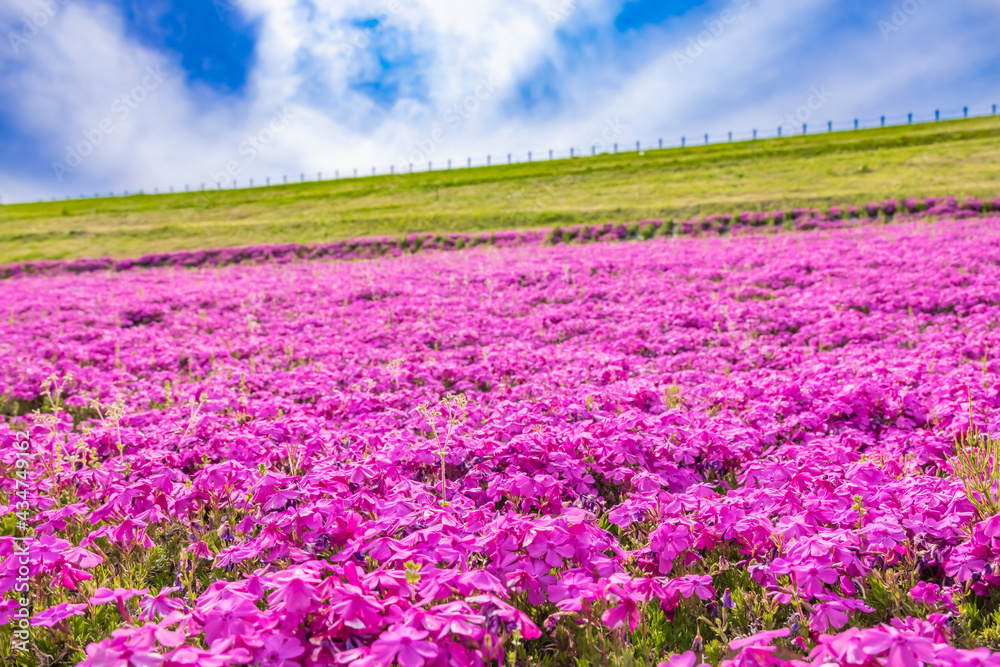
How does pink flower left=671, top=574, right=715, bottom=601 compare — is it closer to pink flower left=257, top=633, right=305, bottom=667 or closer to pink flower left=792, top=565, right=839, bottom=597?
pink flower left=792, top=565, right=839, bottom=597

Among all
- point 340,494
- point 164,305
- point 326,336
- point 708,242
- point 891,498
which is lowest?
point 891,498

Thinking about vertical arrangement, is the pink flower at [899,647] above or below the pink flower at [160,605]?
below

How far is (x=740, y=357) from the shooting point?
351 inches

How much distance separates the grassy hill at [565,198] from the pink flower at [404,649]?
35.8m

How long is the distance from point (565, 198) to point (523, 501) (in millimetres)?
47891

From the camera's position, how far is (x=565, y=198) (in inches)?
1953

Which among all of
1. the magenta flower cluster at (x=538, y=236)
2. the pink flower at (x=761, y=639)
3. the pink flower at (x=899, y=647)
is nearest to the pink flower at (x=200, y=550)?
the pink flower at (x=761, y=639)

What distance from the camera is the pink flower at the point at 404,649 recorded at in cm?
212

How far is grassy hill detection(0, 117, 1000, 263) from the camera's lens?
38.3m

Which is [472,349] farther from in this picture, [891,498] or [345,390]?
[891,498]

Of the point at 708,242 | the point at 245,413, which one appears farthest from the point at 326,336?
the point at 708,242

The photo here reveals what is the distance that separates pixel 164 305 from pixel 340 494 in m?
15.8

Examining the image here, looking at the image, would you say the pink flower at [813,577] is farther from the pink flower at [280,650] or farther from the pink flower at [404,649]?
the pink flower at [280,650]

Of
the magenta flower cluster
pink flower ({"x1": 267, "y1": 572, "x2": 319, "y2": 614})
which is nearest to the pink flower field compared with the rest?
pink flower ({"x1": 267, "y1": 572, "x2": 319, "y2": 614})
